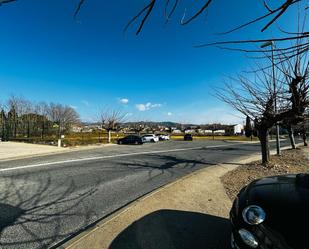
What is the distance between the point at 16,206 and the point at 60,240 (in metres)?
2.09

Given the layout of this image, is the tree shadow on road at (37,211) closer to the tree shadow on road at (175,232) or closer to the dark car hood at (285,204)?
the tree shadow on road at (175,232)

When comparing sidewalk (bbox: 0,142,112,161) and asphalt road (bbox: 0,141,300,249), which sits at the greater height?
sidewalk (bbox: 0,142,112,161)

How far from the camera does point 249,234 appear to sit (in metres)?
2.21

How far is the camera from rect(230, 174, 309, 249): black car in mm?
1932

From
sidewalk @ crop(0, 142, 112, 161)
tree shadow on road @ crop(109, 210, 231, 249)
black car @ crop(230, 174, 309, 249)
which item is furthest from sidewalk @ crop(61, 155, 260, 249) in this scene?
sidewalk @ crop(0, 142, 112, 161)

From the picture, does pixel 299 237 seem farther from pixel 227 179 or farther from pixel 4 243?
pixel 227 179

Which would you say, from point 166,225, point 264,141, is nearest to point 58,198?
point 166,225

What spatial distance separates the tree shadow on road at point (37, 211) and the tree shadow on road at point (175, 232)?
43.5 inches

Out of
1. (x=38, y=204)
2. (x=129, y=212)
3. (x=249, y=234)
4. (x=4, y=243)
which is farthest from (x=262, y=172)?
(x=4, y=243)

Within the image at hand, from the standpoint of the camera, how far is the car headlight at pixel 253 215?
7.37 feet

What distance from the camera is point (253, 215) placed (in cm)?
234

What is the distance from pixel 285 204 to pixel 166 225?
2.11 meters

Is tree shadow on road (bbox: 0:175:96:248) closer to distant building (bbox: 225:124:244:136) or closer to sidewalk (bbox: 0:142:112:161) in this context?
sidewalk (bbox: 0:142:112:161)

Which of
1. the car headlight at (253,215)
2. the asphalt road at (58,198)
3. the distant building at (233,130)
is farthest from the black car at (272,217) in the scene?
the distant building at (233,130)
